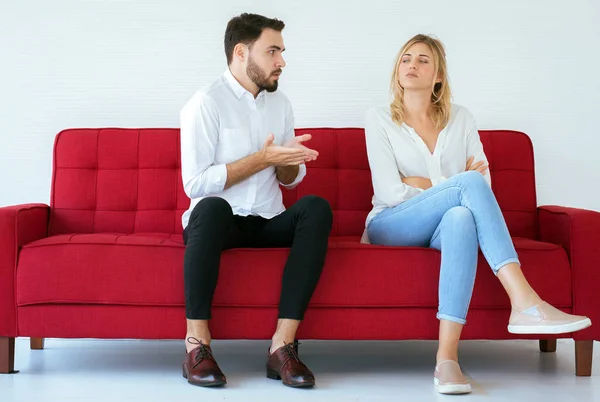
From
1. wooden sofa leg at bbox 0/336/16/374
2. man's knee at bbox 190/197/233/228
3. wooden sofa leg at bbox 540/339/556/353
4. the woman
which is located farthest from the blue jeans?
wooden sofa leg at bbox 0/336/16/374

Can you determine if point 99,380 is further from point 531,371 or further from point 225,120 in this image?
point 531,371

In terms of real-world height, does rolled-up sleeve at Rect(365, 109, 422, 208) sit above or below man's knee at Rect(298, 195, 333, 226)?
above

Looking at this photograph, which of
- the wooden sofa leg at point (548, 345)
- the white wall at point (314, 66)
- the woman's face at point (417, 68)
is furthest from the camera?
the white wall at point (314, 66)

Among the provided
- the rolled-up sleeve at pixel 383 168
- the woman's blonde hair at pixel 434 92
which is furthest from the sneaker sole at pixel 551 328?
the woman's blonde hair at pixel 434 92

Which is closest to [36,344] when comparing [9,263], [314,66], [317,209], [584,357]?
[9,263]

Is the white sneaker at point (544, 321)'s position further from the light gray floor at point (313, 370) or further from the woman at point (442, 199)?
the light gray floor at point (313, 370)

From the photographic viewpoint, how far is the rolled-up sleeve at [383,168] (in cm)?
297

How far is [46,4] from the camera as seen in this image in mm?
4012

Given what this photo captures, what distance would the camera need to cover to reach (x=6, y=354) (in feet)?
9.38

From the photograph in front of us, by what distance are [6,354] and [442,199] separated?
5.29ft

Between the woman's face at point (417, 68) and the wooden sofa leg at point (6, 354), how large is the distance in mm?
1756

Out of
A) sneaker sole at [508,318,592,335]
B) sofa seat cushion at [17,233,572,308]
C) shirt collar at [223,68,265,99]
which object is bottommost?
sneaker sole at [508,318,592,335]

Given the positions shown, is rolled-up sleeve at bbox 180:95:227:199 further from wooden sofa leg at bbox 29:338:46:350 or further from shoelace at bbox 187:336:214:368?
wooden sofa leg at bbox 29:338:46:350

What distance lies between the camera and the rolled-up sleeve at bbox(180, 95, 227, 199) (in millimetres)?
2855
